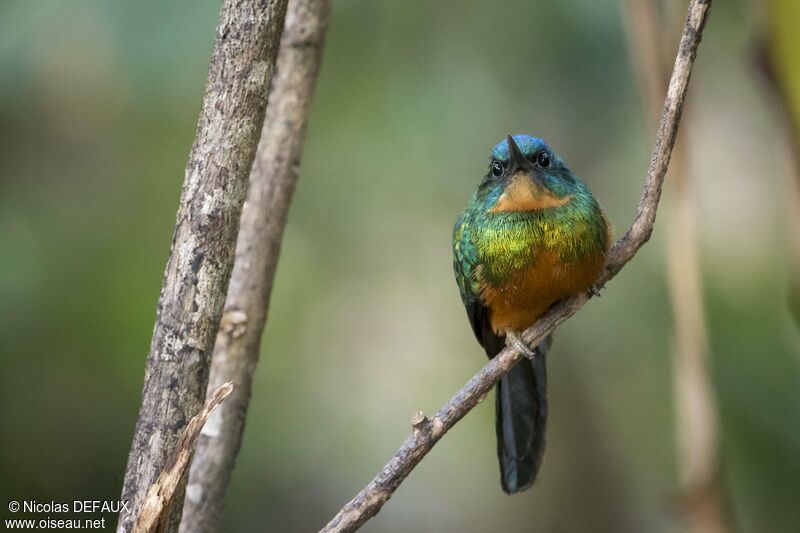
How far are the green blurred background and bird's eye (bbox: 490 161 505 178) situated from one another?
56.1 inches

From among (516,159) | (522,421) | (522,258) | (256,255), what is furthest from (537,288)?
(256,255)

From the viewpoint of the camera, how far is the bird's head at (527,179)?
2100 millimetres

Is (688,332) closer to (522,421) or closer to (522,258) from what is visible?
(522,258)

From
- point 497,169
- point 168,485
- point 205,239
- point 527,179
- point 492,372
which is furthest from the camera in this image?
point 497,169

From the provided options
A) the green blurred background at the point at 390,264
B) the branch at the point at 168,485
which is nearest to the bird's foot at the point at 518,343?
the branch at the point at 168,485

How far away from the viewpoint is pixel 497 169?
88.0 inches

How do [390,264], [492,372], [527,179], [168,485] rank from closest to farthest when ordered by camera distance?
[168,485], [492,372], [527,179], [390,264]

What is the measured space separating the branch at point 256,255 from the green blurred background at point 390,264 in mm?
1100

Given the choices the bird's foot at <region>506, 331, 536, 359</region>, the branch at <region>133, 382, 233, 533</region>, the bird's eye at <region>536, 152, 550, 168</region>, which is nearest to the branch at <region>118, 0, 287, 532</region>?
the branch at <region>133, 382, 233, 533</region>

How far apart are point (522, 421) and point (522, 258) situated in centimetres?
47

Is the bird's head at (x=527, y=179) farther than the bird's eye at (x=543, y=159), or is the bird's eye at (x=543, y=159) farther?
the bird's eye at (x=543, y=159)

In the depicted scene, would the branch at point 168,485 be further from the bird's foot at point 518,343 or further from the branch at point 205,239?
the bird's foot at point 518,343

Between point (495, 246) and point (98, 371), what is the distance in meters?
1.81

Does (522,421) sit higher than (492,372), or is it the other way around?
(492,372)
